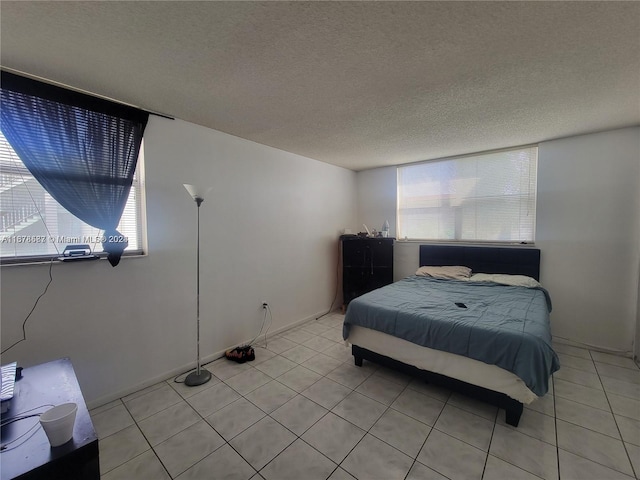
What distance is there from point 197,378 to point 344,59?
114 inches

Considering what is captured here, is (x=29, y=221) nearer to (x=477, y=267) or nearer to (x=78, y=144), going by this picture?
(x=78, y=144)

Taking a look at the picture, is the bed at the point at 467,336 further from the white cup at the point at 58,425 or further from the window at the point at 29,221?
the window at the point at 29,221

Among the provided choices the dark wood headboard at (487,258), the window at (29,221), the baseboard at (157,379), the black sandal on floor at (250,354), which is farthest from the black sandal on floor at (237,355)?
the dark wood headboard at (487,258)

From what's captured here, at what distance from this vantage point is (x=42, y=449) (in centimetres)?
98

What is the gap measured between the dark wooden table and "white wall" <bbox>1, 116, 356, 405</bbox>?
2.79 feet

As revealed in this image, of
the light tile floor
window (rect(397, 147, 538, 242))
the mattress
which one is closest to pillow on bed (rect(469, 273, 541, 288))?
window (rect(397, 147, 538, 242))

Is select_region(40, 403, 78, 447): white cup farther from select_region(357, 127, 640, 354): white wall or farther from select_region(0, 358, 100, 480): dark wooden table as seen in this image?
select_region(357, 127, 640, 354): white wall

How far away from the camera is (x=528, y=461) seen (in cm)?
163

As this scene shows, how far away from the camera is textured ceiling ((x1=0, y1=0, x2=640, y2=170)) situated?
1.32 m

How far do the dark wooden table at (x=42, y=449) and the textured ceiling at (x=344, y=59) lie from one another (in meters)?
1.87

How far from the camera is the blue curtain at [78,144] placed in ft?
5.91

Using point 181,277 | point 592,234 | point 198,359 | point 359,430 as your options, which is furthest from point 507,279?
point 181,277

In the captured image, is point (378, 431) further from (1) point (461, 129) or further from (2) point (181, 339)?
(1) point (461, 129)

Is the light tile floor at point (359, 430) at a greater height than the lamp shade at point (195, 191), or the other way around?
the lamp shade at point (195, 191)
